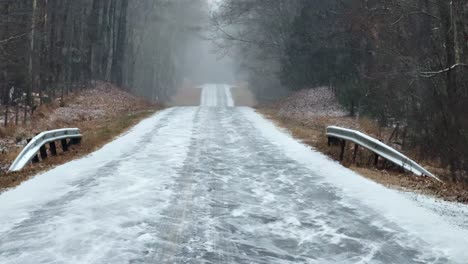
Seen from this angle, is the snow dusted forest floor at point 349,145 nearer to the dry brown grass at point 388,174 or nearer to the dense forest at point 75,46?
the dry brown grass at point 388,174

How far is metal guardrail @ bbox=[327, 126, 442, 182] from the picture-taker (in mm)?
10512

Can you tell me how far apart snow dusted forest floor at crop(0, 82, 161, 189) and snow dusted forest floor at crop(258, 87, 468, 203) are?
6.24 metres

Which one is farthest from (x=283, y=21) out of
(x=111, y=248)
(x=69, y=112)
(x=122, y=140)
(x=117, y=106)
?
(x=111, y=248)

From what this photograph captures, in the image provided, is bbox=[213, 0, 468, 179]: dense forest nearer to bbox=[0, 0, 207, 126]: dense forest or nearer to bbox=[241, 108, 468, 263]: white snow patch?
bbox=[241, 108, 468, 263]: white snow patch

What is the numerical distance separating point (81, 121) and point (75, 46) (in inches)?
723

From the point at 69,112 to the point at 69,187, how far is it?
16.9m

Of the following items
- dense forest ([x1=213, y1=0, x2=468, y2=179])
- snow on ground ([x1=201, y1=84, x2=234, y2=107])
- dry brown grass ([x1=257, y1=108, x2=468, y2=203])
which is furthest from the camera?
snow on ground ([x1=201, y1=84, x2=234, y2=107])

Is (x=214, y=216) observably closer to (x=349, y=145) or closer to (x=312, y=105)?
(x=349, y=145)

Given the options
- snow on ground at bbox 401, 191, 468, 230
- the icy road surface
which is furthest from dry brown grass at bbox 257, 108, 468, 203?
the icy road surface

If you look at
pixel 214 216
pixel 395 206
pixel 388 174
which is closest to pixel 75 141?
pixel 388 174

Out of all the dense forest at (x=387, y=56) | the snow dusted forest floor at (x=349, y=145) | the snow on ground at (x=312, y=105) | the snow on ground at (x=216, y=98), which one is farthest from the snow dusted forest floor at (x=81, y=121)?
the snow on ground at (x=216, y=98)

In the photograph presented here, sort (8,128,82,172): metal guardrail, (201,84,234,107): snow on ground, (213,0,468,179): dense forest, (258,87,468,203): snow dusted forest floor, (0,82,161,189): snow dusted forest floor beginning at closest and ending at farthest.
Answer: (258,87,468,203): snow dusted forest floor
(8,128,82,172): metal guardrail
(0,82,161,189): snow dusted forest floor
(213,0,468,179): dense forest
(201,84,234,107): snow on ground

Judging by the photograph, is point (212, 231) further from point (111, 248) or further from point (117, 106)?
point (117, 106)

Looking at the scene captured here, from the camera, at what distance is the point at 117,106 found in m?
30.0
